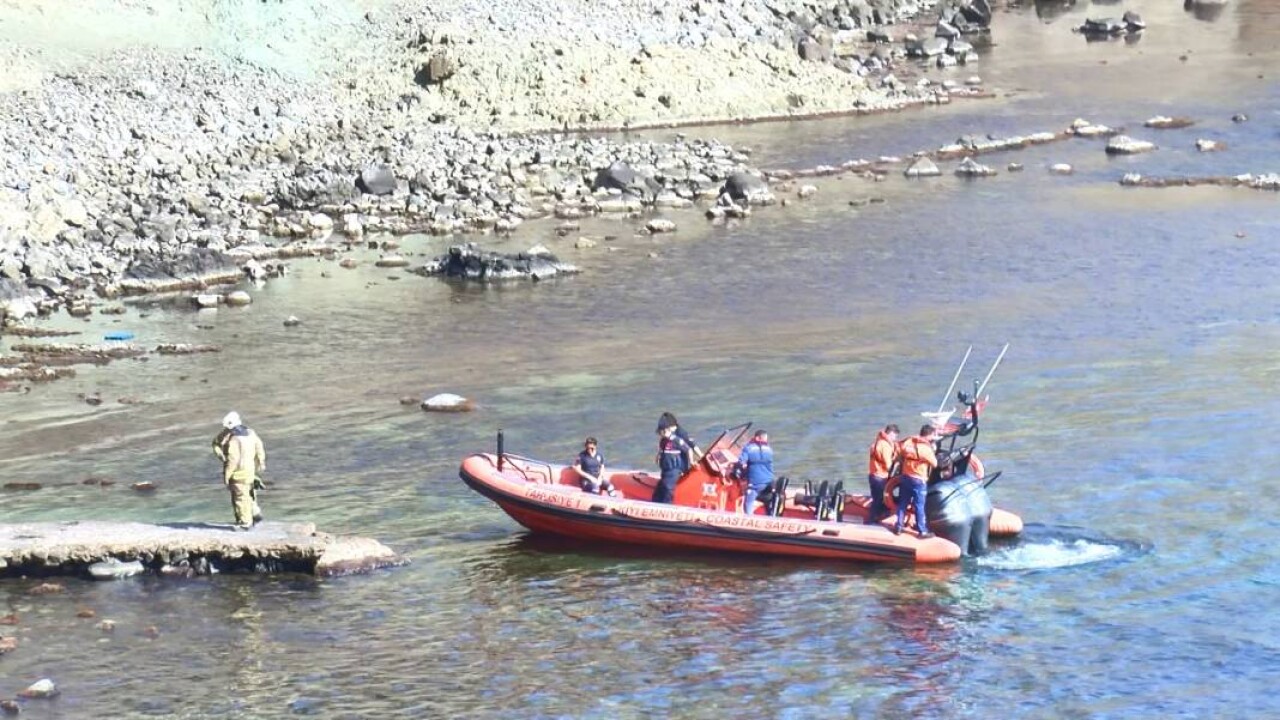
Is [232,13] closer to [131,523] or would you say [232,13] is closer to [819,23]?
[819,23]

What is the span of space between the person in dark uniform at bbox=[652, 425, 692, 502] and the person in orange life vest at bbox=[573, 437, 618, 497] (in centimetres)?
73

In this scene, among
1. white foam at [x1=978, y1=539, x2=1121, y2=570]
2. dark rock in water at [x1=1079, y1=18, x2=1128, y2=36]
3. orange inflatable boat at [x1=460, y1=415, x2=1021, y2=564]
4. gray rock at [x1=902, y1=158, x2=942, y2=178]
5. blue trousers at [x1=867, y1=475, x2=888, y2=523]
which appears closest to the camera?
orange inflatable boat at [x1=460, y1=415, x2=1021, y2=564]

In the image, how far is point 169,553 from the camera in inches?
992

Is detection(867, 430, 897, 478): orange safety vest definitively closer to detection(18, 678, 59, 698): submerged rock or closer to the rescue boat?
the rescue boat

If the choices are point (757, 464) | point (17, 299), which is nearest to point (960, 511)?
point (757, 464)

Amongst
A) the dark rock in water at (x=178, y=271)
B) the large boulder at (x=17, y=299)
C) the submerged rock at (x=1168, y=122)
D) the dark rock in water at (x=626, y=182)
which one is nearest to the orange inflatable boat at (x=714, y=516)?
the large boulder at (x=17, y=299)

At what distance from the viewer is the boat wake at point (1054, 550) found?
25578mm

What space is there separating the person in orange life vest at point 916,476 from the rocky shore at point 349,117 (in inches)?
863

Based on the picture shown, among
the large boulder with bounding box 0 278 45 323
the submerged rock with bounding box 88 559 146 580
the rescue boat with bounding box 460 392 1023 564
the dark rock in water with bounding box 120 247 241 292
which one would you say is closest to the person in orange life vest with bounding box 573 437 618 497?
the rescue boat with bounding box 460 392 1023 564

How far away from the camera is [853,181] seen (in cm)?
5500

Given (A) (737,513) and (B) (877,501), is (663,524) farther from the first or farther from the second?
(B) (877,501)

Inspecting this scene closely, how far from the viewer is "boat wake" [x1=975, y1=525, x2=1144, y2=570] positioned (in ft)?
83.9

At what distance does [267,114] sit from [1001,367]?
92.1 ft

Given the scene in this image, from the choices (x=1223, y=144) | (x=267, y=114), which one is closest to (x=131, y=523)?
(x=267, y=114)
